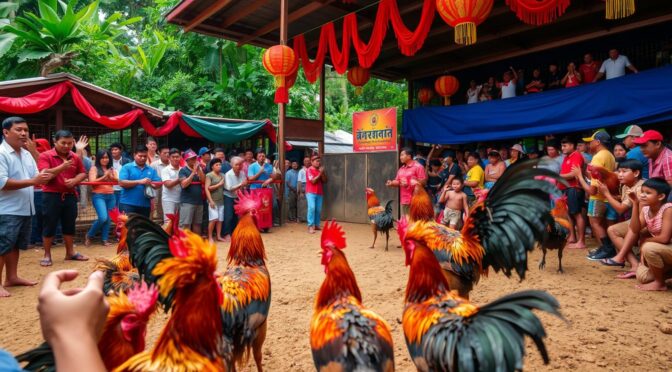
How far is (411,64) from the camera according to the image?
39.7 feet

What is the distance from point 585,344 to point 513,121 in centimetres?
659

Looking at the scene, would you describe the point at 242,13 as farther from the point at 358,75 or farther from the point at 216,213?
the point at 216,213

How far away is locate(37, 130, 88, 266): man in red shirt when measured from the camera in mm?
4938

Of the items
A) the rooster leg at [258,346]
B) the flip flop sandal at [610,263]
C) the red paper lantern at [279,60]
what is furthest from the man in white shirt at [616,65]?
the rooster leg at [258,346]

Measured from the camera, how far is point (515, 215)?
8.93 feet

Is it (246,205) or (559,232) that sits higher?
(246,205)

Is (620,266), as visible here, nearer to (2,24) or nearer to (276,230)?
(276,230)

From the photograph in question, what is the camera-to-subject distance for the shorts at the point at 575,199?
6352 millimetres

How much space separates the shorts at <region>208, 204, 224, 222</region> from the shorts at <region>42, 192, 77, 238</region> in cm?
237

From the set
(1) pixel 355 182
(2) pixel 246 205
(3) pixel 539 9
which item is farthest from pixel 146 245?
(1) pixel 355 182

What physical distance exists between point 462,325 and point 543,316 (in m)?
2.27

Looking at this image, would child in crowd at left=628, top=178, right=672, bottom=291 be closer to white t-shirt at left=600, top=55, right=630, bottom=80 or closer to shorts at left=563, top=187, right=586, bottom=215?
shorts at left=563, top=187, right=586, bottom=215

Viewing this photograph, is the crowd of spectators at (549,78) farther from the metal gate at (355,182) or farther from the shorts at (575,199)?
the metal gate at (355,182)

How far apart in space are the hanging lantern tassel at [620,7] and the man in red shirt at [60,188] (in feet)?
25.6
